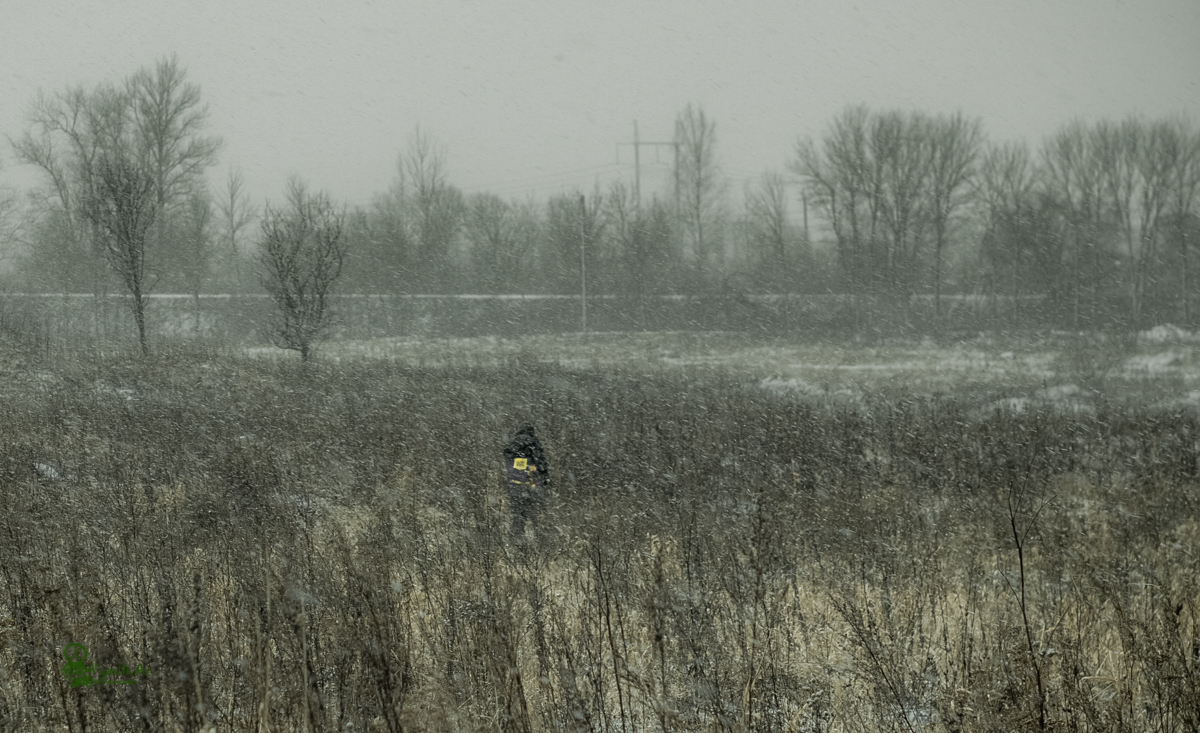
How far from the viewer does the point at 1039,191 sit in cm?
4347

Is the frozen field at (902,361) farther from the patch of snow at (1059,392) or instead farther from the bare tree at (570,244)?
the bare tree at (570,244)

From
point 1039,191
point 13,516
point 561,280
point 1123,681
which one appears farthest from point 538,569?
point 1039,191

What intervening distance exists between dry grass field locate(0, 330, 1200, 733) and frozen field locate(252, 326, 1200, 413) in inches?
17.6

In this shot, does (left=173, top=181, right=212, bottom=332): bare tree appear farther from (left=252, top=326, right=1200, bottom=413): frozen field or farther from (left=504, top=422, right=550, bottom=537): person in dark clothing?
(left=504, top=422, right=550, bottom=537): person in dark clothing

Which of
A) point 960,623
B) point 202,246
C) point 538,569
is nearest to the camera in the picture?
point 960,623

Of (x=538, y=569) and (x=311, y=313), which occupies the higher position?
(x=311, y=313)

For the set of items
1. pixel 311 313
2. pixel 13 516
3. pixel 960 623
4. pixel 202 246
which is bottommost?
pixel 960 623

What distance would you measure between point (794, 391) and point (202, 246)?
31699 millimetres

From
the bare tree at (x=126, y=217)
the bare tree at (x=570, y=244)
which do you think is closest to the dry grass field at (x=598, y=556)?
the bare tree at (x=126, y=217)

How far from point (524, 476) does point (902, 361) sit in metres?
22.7

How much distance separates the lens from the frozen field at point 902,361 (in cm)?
1632

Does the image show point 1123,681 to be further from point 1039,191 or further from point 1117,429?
point 1039,191

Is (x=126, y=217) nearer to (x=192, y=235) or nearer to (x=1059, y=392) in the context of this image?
(x=192, y=235)

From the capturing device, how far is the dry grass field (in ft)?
10.9
